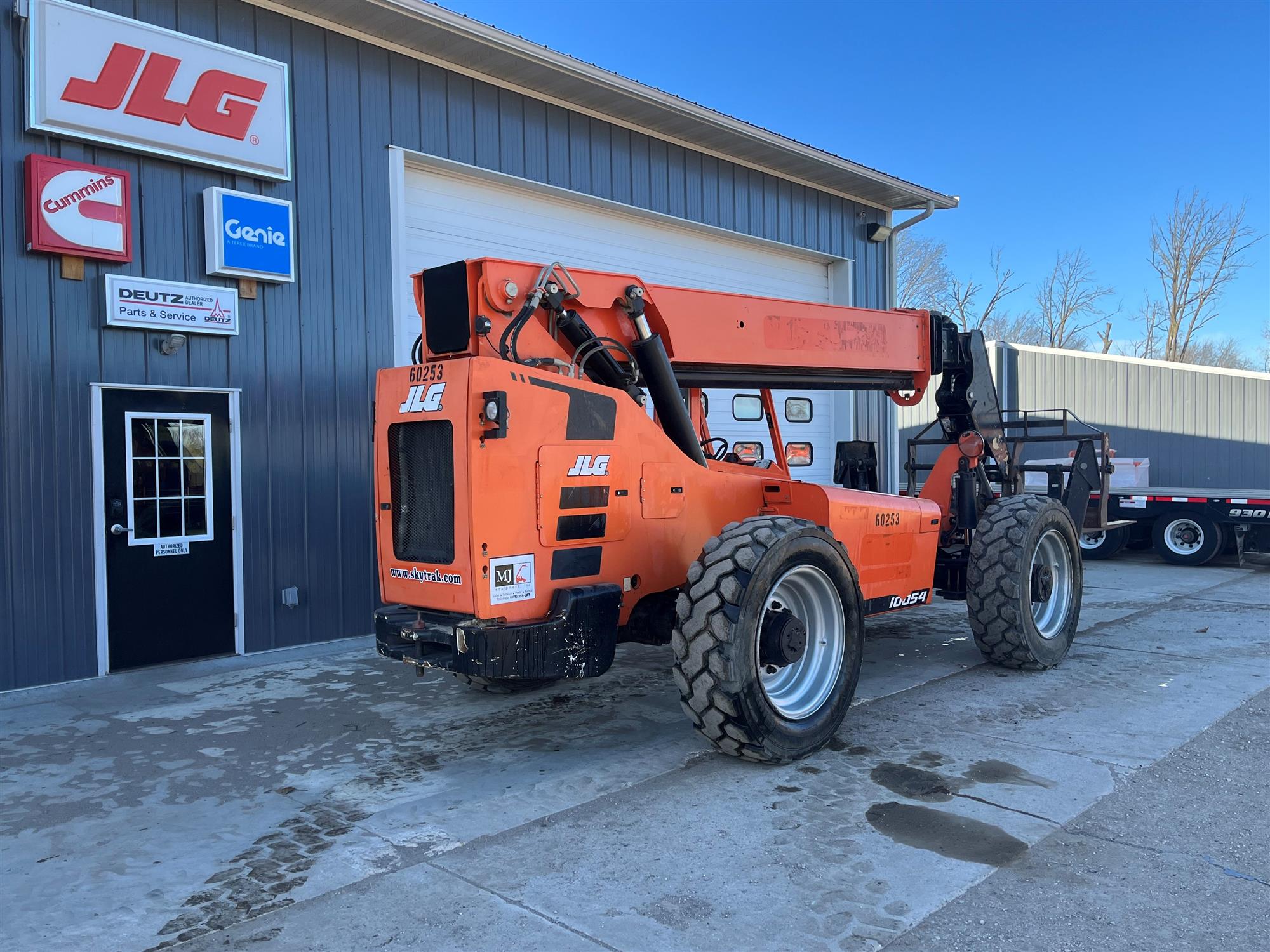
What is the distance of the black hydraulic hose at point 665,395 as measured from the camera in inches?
229

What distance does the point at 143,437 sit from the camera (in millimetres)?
7586

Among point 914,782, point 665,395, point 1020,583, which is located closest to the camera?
point 914,782

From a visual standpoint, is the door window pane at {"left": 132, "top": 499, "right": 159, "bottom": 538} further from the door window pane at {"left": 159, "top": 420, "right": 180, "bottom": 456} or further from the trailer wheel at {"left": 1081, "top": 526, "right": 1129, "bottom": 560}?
the trailer wheel at {"left": 1081, "top": 526, "right": 1129, "bottom": 560}

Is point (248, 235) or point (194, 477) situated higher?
point (248, 235)

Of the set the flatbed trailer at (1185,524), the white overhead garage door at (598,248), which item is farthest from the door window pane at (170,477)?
the flatbed trailer at (1185,524)

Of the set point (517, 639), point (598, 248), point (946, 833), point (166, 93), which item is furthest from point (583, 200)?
point (946, 833)

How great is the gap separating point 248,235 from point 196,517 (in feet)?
7.72

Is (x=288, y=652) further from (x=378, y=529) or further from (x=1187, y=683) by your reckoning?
(x=1187, y=683)

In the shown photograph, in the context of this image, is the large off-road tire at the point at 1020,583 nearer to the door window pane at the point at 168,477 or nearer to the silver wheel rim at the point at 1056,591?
the silver wheel rim at the point at 1056,591

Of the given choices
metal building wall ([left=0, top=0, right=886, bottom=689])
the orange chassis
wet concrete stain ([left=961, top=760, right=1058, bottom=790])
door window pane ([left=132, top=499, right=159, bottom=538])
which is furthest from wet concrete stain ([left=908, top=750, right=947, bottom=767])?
door window pane ([left=132, top=499, right=159, bottom=538])

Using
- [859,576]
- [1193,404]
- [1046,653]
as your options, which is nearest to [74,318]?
[859,576]

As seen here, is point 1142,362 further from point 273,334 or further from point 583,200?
point 273,334

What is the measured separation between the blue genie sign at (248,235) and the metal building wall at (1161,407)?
13.7m

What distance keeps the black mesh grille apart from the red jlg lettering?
4.21m
